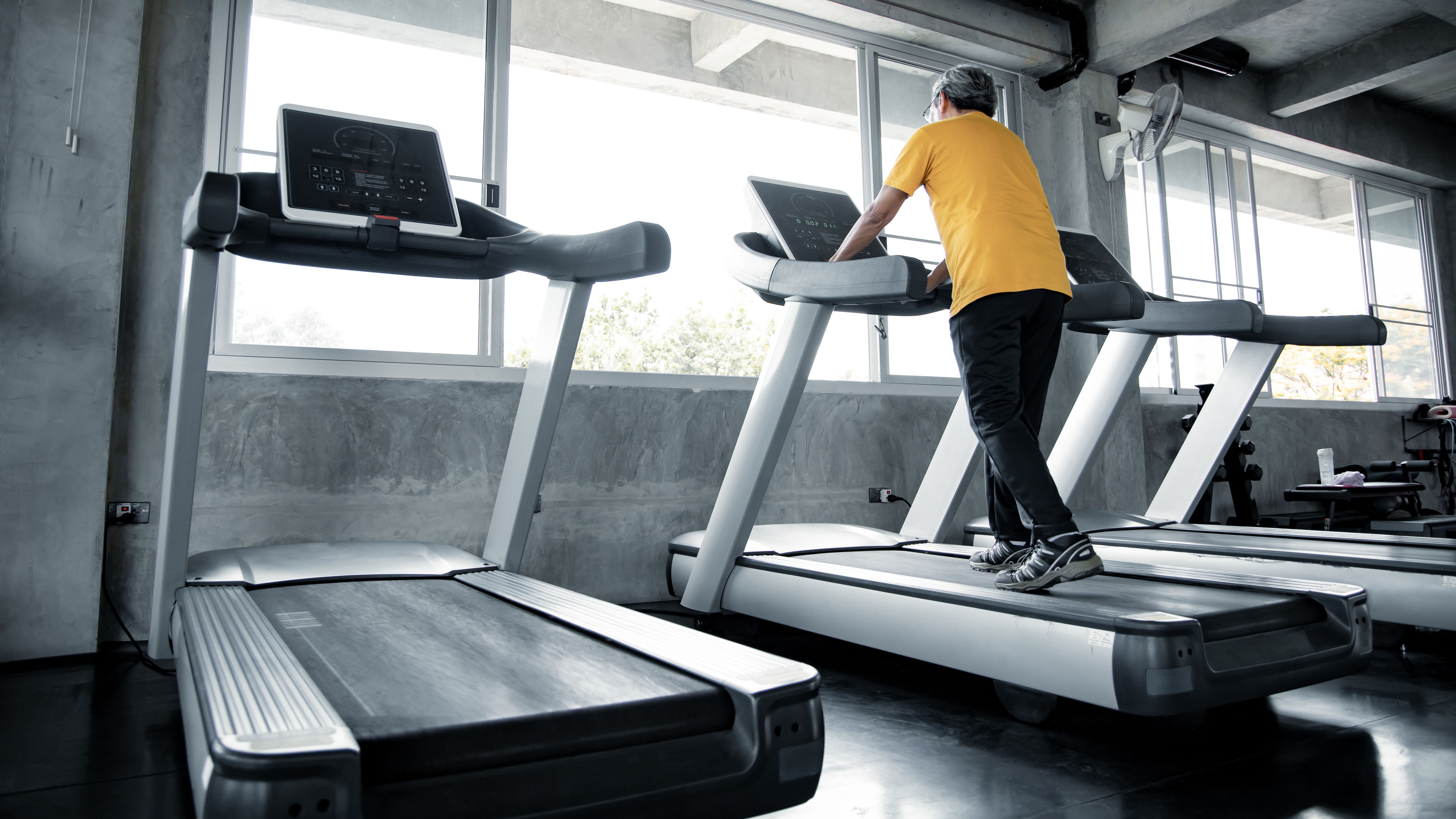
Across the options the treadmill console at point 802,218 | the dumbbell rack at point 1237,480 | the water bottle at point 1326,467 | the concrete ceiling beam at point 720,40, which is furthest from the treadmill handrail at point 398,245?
the water bottle at point 1326,467

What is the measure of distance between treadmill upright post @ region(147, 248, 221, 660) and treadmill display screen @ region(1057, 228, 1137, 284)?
3123 mm

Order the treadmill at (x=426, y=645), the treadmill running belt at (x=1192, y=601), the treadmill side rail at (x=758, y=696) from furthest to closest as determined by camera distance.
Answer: the treadmill running belt at (x=1192, y=601)
the treadmill side rail at (x=758, y=696)
the treadmill at (x=426, y=645)

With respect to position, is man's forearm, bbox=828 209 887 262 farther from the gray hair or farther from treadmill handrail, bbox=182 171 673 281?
treadmill handrail, bbox=182 171 673 281

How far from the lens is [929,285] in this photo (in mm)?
2691

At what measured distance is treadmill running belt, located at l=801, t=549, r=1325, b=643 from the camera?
6.17 ft

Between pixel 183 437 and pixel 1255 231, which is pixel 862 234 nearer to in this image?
pixel 183 437

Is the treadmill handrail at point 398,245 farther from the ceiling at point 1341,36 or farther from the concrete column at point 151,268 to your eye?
the ceiling at point 1341,36

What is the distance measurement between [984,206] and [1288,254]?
229 inches

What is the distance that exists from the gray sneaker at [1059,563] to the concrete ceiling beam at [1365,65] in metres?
5.35

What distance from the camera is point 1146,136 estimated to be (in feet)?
15.3

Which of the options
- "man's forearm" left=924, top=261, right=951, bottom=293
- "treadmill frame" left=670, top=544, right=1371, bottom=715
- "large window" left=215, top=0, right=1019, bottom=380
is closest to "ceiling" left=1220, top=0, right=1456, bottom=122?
"large window" left=215, top=0, right=1019, bottom=380

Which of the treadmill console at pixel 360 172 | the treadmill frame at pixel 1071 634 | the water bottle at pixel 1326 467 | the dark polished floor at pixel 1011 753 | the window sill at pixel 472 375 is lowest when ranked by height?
the dark polished floor at pixel 1011 753

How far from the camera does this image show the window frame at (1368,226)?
6.23m

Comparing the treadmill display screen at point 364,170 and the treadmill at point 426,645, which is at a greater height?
the treadmill display screen at point 364,170
